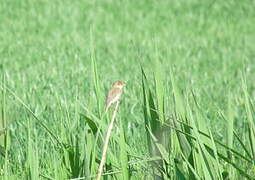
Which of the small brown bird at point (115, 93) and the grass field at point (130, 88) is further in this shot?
the grass field at point (130, 88)

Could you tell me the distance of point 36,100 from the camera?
4.20 meters

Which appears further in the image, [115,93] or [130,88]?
[130,88]

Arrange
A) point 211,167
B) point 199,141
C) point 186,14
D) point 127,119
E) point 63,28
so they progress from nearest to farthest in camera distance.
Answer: point 199,141 < point 211,167 < point 127,119 < point 63,28 < point 186,14

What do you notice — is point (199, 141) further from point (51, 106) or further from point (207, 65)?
point (207, 65)

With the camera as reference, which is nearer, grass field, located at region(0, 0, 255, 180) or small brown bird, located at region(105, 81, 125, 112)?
small brown bird, located at region(105, 81, 125, 112)

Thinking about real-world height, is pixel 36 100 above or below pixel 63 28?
below

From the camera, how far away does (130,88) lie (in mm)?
4793

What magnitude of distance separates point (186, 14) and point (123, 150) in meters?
6.14

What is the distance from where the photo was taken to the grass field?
208 cm

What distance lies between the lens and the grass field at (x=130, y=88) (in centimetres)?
208

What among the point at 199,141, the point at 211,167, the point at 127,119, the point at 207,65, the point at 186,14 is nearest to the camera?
the point at 199,141

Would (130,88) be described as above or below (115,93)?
above

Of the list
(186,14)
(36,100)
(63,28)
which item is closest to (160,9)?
(186,14)

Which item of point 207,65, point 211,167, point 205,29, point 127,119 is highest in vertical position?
point 205,29
